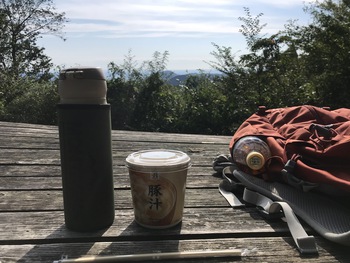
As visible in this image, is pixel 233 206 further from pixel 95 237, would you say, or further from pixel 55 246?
pixel 55 246

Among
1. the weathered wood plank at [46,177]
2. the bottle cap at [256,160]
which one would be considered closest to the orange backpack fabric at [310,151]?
the bottle cap at [256,160]

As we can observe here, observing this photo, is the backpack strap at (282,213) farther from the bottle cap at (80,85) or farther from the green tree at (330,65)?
the green tree at (330,65)

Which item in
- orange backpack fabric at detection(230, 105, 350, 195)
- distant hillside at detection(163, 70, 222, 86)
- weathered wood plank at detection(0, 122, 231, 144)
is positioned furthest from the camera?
distant hillside at detection(163, 70, 222, 86)

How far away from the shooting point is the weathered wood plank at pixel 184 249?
1.23 meters

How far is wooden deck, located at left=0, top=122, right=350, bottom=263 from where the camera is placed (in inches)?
50.0

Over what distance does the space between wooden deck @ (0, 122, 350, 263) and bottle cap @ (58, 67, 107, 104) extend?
1.63ft

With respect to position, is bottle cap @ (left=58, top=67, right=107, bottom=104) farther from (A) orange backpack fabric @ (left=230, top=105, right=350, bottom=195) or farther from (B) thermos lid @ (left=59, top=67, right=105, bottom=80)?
(A) orange backpack fabric @ (left=230, top=105, right=350, bottom=195)

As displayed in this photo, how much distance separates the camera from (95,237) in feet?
4.47

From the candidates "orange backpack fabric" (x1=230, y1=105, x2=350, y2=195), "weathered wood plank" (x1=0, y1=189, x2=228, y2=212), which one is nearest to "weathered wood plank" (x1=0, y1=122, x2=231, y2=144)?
"orange backpack fabric" (x1=230, y1=105, x2=350, y2=195)

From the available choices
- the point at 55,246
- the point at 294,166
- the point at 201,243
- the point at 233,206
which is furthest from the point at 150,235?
the point at 294,166

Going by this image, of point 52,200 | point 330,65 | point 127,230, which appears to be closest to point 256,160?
point 127,230

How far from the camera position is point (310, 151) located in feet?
5.17

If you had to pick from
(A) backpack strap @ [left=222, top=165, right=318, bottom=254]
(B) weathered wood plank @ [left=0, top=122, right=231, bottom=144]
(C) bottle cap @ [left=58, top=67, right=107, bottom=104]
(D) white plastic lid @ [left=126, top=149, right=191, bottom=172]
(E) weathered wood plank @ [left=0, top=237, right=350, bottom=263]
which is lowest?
(E) weathered wood plank @ [left=0, top=237, right=350, bottom=263]

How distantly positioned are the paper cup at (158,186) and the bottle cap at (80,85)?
281mm
